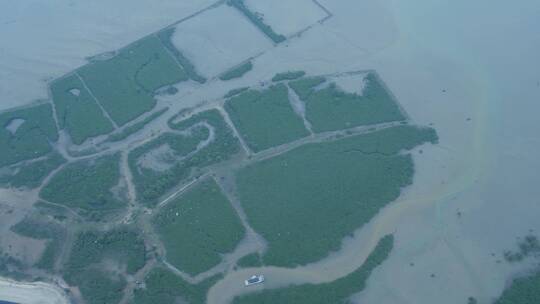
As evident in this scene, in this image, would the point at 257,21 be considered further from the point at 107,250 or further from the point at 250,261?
the point at 107,250

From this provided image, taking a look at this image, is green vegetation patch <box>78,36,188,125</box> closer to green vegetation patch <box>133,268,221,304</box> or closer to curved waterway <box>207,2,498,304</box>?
green vegetation patch <box>133,268,221,304</box>

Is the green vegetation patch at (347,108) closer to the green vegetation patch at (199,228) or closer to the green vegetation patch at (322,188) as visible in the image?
the green vegetation patch at (322,188)

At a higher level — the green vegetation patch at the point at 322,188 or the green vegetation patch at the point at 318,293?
the green vegetation patch at the point at 322,188

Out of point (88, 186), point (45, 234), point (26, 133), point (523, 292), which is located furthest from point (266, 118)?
point (523, 292)

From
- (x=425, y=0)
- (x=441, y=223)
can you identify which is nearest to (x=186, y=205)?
(x=441, y=223)

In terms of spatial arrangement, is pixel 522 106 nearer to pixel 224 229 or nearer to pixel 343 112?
pixel 343 112

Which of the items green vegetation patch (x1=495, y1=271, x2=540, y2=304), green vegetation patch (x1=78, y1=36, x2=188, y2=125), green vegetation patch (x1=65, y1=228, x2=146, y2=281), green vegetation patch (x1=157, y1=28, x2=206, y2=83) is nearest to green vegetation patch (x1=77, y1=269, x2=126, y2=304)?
green vegetation patch (x1=65, y1=228, x2=146, y2=281)

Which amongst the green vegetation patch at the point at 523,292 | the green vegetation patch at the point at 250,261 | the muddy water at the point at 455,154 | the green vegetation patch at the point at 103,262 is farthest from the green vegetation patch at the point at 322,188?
the green vegetation patch at the point at 523,292
